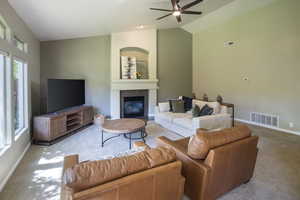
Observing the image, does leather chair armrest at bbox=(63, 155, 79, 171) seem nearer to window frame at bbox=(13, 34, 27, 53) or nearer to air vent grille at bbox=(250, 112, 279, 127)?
window frame at bbox=(13, 34, 27, 53)

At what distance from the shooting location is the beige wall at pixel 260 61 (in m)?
4.43

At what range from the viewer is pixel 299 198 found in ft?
6.68

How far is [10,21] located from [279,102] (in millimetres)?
6470

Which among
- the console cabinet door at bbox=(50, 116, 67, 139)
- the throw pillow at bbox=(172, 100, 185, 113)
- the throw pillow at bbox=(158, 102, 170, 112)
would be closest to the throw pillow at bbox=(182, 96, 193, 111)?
the throw pillow at bbox=(172, 100, 185, 113)

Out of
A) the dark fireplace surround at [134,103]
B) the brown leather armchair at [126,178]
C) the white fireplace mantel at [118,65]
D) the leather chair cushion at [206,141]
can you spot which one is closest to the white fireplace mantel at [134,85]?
the white fireplace mantel at [118,65]

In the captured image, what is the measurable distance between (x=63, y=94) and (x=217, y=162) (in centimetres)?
416

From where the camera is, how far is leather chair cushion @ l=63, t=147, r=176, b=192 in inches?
42.7

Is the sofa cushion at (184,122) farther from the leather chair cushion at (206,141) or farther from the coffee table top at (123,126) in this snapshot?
the leather chair cushion at (206,141)

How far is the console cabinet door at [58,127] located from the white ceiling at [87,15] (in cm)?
225

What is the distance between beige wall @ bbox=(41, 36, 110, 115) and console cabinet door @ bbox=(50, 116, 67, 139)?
66.1 inches

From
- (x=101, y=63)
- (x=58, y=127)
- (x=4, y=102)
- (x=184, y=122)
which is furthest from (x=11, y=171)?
(x=101, y=63)

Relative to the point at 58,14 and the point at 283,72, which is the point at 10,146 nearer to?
the point at 58,14

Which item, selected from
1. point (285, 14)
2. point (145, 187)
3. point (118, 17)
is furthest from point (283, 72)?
point (145, 187)

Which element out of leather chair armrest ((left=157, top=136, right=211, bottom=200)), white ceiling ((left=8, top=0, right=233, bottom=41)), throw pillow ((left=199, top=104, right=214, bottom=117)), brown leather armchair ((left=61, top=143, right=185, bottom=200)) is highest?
white ceiling ((left=8, top=0, right=233, bottom=41))
